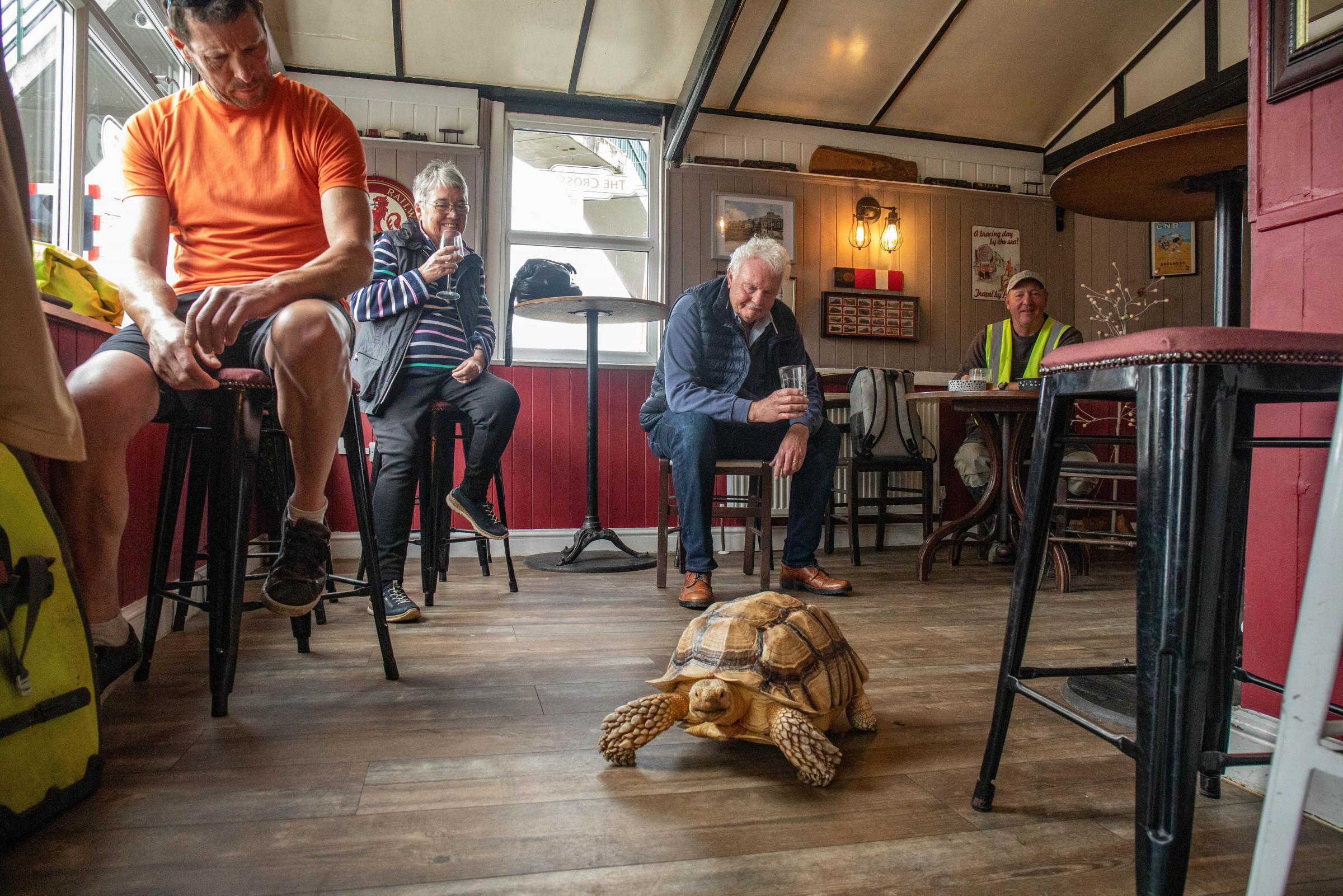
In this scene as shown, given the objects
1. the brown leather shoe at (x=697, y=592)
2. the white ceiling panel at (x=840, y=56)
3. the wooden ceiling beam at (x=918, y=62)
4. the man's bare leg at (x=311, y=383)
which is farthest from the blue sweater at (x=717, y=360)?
the wooden ceiling beam at (x=918, y=62)

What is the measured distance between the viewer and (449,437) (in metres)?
2.69

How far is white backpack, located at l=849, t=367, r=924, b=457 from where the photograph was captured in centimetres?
391

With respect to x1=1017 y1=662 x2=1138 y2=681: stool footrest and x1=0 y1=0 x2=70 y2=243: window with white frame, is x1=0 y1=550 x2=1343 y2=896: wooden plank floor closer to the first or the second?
x1=1017 y1=662 x2=1138 y2=681: stool footrest

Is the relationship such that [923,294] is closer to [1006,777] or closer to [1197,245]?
[1197,245]

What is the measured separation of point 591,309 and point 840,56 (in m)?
2.22

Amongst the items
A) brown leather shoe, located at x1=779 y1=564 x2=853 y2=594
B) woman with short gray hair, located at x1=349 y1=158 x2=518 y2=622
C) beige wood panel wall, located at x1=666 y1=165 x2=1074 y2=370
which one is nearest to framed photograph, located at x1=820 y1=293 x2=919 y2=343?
beige wood panel wall, located at x1=666 y1=165 x2=1074 y2=370

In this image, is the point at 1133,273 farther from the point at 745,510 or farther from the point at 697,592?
the point at 697,592

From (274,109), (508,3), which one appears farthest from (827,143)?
(274,109)

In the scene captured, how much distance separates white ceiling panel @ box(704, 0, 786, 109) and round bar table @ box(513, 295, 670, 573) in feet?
4.55

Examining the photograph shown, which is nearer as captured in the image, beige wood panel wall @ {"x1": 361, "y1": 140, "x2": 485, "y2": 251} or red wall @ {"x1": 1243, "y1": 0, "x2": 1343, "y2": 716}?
red wall @ {"x1": 1243, "y1": 0, "x2": 1343, "y2": 716}

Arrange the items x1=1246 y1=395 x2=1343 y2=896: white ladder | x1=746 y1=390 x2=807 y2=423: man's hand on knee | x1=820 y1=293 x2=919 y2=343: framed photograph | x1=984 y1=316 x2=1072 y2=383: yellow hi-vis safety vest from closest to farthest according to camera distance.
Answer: x1=1246 y1=395 x2=1343 y2=896: white ladder < x1=746 y1=390 x2=807 y2=423: man's hand on knee < x1=984 y1=316 x2=1072 y2=383: yellow hi-vis safety vest < x1=820 y1=293 x2=919 y2=343: framed photograph

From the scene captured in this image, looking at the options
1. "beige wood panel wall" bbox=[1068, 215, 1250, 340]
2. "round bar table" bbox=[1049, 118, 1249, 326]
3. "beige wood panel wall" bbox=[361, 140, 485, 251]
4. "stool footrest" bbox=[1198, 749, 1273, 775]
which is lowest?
"stool footrest" bbox=[1198, 749, 1273, 775]

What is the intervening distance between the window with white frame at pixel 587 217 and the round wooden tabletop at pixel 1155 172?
2.83 m

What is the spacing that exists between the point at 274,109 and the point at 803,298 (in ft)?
11.3
